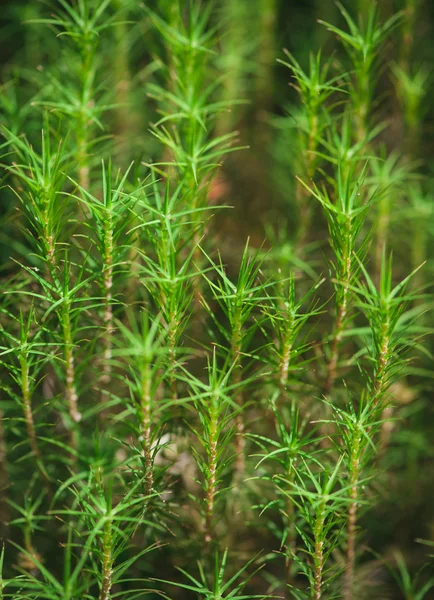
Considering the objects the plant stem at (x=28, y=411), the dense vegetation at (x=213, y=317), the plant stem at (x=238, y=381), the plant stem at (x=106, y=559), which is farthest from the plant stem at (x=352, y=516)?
the plant stem at (x=28, y=411)

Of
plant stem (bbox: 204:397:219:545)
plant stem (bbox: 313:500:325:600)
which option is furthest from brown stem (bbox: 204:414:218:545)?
plant stem (bbox: 313:500:325:600)

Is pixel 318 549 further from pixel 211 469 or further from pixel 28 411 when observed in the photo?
pixel 28 411

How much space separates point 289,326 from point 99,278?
8.7 inches

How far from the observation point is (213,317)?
26.6 inches

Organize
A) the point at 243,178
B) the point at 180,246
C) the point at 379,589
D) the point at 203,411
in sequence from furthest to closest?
the point at 243,178, the point at 379,589, the point at 180,246, the point at 203,411

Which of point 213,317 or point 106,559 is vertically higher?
point 213,317

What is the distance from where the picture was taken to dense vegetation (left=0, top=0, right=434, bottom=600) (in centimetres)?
67

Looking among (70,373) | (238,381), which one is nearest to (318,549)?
(238,381)

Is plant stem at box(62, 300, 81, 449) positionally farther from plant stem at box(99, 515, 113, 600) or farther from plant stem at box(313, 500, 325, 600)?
plant stem at box(313, 500, 325, 600)

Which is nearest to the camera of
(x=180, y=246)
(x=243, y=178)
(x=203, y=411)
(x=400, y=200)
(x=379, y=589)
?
(x=203, y=411)

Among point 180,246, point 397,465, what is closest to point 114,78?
point 180,246

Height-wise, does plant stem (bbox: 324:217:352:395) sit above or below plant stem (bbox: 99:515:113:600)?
above

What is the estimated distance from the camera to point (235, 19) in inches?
45.1

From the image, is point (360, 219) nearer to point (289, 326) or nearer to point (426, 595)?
point (289, 326)
